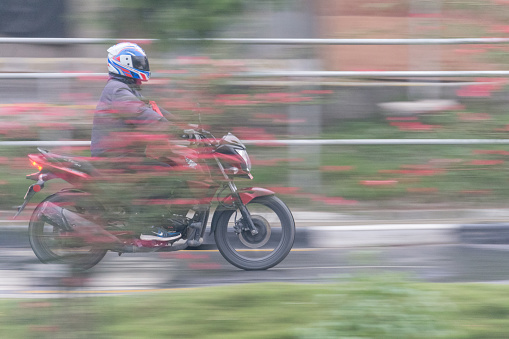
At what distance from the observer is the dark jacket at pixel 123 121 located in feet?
8.60

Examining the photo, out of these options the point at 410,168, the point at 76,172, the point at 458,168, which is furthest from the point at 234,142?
the point at 458,168

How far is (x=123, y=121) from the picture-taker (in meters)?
2.62

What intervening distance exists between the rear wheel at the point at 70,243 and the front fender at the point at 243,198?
0.68 m

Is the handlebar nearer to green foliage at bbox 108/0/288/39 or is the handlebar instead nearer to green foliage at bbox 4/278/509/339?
green foliage at bbox 108/0/288/39

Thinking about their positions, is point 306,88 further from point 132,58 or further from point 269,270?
point 132,58

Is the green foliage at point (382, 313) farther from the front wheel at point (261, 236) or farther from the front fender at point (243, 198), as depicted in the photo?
the front wheel at point (261, 236)

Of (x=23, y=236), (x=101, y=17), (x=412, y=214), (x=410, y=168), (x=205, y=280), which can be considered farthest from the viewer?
(x=412, y=214)

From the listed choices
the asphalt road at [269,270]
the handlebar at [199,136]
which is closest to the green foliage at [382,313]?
the asphalt road at [269,270]

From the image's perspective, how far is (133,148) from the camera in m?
2.65

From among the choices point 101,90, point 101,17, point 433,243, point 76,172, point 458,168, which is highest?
point 101,17

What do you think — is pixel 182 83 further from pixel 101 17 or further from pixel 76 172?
pixel 76 172

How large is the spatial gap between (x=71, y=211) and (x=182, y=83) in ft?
2.64

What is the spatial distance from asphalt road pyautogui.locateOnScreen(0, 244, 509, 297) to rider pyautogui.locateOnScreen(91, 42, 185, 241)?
537mm

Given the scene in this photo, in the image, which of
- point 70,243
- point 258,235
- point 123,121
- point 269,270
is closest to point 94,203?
point 70,243
